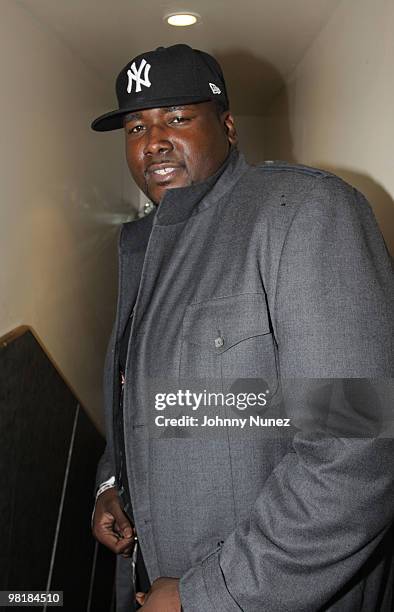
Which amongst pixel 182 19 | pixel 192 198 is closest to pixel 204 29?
pixel 182 19

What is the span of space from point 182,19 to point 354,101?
1.98ft

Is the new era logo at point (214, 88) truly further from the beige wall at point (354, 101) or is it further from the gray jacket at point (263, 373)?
the beige wall at point (354, 101)

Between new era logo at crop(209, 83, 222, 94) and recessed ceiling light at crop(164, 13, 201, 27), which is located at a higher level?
recessed ceiling light at crop(164, 13, 201, 27)

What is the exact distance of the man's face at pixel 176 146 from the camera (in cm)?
148

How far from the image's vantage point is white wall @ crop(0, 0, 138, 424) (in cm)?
192

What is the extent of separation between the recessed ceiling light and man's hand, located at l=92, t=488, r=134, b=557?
1.34 metres

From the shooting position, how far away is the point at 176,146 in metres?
1.48

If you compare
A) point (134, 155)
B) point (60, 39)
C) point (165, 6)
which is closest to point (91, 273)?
point (60, 39)

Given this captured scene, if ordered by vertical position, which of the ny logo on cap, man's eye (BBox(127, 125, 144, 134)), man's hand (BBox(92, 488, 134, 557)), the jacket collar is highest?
the ny logo on cap

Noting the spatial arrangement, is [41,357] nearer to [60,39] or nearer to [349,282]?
[60,39]

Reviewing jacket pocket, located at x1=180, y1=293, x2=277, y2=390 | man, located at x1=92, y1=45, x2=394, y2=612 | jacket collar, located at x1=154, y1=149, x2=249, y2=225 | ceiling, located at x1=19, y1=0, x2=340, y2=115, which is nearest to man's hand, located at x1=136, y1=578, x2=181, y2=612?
man, located at x1=92, y1=45, x2=394, y2=612

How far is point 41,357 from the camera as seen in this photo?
2.10 m

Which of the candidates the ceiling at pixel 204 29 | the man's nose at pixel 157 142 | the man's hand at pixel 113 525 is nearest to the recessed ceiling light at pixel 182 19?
the ceiling at pixel 204 29

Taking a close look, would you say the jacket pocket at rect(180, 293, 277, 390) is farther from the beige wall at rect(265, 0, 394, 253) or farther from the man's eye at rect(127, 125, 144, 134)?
the beige wall at rect(265, 0, 394, 253)
